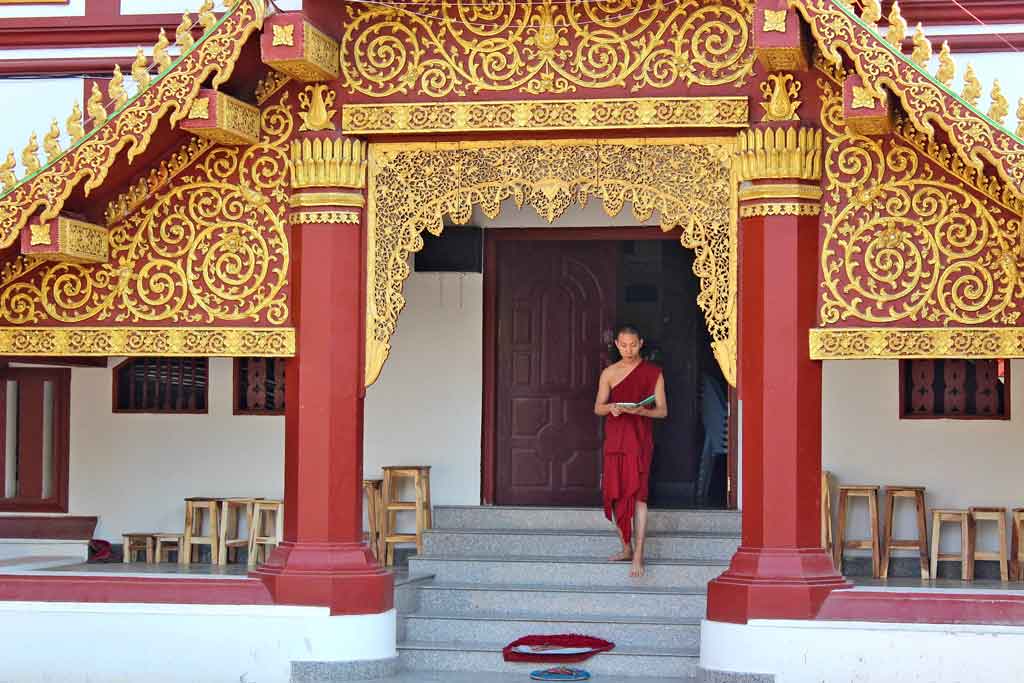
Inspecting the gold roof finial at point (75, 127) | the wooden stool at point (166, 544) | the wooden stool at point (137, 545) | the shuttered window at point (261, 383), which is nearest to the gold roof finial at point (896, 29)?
the gold roof finial at point (75, 127)

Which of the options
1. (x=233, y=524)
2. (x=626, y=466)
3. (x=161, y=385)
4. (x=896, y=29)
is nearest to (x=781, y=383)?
(x=626, y=466)

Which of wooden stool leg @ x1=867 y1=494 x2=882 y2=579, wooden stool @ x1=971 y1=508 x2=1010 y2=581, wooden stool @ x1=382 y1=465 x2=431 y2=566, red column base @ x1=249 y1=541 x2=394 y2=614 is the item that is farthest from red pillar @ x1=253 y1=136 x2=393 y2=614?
wooden stool @ x1=971 y1=508 x2=1010 y2=581

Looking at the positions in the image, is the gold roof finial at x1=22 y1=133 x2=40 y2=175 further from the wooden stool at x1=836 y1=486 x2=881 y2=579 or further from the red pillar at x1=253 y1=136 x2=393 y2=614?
the wooden stool at x1=836 y1=486 x2=881 y2=579

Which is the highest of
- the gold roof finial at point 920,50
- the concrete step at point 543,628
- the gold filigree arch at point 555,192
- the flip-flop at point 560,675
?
the gold roof finial at point 920,50

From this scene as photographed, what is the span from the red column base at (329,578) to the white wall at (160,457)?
253 cm

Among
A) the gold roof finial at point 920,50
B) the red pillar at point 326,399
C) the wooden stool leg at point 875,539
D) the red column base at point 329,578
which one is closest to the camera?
the gold roof finial at point 920,50

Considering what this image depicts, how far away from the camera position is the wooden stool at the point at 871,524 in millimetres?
10750

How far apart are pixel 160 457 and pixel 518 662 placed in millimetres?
3671

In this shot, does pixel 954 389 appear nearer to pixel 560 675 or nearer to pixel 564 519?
pixel 564 519

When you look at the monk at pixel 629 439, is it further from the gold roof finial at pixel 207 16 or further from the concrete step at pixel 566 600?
the gold roof finial at pixel 207 16

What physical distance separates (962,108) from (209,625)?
16.0 feet

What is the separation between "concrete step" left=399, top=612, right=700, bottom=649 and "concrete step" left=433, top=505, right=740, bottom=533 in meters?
1.14

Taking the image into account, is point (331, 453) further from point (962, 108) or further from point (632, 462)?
point (962, 108)

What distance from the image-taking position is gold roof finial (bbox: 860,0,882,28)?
27.3 feet
